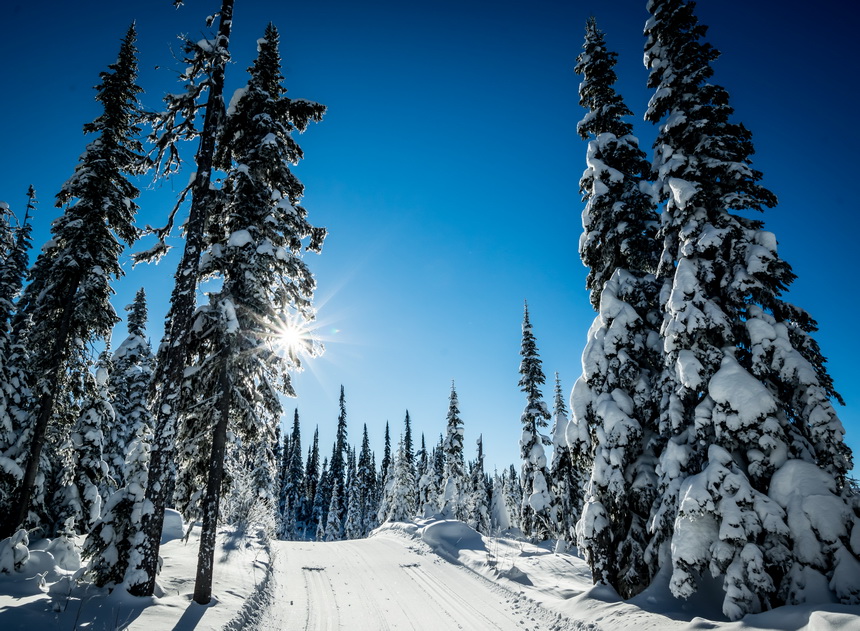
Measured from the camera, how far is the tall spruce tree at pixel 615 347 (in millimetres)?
11273

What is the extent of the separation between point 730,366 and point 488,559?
1308 centimetres

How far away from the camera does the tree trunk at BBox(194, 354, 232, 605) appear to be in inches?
389

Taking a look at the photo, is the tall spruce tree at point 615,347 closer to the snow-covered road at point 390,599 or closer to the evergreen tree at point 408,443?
A: the snow-covered road at point 390,599

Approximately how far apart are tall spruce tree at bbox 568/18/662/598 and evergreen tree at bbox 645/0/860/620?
3.27 feet

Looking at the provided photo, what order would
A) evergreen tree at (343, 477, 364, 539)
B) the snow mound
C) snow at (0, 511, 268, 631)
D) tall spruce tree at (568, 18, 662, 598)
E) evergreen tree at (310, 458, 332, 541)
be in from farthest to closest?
1. evergreen tree at (310, 458, 332, 541)
2. evergreen tree at (343, 477, 364, 539)
3. the snow mound
4. tall spruce tree at (568, 18, 662, 598)
5. snow at (0, 511, 268, 631)

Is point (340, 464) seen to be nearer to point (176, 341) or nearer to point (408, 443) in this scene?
point (408, 443)

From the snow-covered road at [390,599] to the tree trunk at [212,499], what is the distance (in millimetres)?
1623

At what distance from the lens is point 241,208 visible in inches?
508

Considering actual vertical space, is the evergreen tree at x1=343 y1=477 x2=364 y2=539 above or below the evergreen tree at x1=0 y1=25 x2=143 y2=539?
below

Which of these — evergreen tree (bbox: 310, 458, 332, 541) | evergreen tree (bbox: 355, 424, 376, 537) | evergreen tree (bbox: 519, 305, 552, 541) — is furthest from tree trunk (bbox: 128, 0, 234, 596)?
evergreen tree (bbox: 310, 458, 332, 541)

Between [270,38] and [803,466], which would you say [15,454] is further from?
[803,466]

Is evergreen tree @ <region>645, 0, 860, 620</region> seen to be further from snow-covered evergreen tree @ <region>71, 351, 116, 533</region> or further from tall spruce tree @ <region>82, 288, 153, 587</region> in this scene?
snow-covered evergreen tree @ <region>71, 351, 116, 533</region>

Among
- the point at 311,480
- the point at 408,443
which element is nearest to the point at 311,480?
the point at 311,480

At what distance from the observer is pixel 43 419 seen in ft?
48.5
